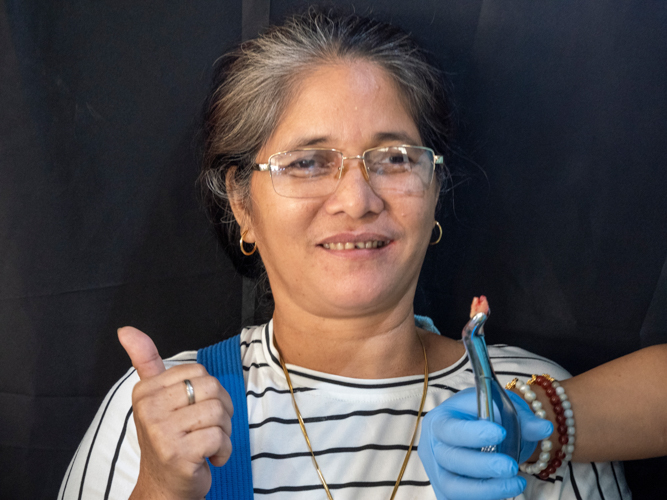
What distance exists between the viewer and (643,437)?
107 cm

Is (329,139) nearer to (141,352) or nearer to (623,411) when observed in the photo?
(141,352)

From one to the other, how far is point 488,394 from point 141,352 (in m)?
0.49

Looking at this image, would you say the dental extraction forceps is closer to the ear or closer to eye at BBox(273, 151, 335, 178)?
eye at BBox(273, 151, 335, 178)

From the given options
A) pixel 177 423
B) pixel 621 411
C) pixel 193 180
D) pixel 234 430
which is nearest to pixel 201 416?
pixel 177 423

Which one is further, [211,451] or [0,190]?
[0,190]

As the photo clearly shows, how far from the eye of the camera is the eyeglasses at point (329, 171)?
1.10 m

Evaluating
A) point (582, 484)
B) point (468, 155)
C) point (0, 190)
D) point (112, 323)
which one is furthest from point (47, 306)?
point (582, 484)

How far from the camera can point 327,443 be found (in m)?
1.10

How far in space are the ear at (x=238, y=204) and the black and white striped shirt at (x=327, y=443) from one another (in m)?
0.26

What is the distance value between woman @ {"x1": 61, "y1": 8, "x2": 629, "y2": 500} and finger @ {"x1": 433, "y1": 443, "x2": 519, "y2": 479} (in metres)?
0.16

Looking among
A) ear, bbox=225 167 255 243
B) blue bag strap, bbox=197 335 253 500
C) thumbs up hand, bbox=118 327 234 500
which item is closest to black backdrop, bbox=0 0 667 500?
ear, bbox=225 167 255 243

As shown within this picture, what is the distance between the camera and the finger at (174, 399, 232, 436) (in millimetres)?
855

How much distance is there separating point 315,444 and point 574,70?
40.0 inches

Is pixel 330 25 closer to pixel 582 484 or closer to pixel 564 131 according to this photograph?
pixel 564 131
